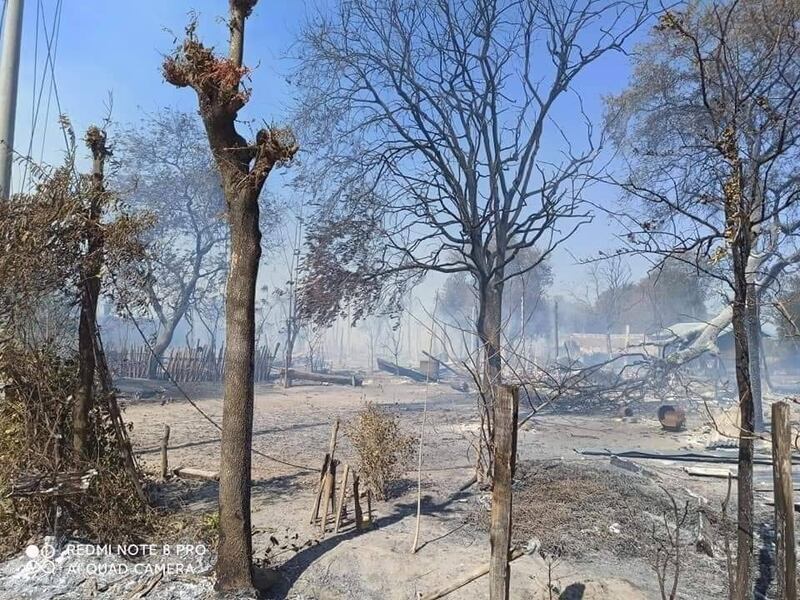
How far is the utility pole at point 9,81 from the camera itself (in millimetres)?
7164

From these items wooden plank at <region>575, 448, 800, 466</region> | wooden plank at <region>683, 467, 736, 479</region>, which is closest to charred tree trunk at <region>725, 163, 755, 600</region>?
wooden plank at <region>683, 467, 736, 479</region>

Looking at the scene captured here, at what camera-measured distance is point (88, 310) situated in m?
5.99

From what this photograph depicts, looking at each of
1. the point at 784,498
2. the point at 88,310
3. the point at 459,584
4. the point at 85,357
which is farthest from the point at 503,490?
the point at 88,310

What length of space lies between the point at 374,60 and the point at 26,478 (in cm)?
1184

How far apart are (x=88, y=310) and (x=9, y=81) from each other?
4.19m

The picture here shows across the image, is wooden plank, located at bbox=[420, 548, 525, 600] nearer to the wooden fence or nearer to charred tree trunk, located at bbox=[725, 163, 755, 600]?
charred tree trunk, located at bbox=[725, 163, 755, 600]

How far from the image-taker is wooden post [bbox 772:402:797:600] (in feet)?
10.9

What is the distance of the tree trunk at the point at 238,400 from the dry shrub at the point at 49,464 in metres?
1.56

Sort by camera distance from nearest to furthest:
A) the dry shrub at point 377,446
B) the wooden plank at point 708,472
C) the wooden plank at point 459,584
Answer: the wooden plank at point 459,584
the dry shrub at point 377,446
the wooden plank at point 708,472

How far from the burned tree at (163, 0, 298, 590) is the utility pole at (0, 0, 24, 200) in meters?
3.77

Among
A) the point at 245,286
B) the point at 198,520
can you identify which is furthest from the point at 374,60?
the point at 198,520

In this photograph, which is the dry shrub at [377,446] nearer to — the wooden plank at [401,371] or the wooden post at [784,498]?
the wooden post at [784,498]

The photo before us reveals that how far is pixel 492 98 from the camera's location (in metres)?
13.9

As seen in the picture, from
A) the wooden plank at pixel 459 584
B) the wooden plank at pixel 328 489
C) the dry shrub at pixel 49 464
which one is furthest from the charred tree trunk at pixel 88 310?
the wooden plank at pixel 459 584
